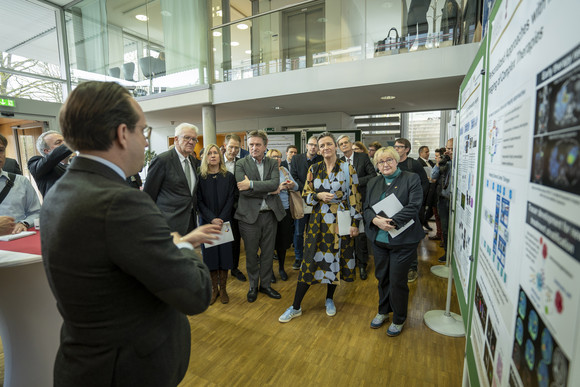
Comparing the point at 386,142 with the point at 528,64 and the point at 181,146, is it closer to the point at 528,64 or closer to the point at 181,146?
the point at 181,146

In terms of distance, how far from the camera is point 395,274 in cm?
230

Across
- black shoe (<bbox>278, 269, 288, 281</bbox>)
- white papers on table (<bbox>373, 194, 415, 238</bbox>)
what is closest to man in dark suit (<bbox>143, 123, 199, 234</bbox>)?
black shoe (<bbox>278, 269, 288, 281</bbox>)

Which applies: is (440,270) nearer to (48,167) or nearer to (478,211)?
(478,211)

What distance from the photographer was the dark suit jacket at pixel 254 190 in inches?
115

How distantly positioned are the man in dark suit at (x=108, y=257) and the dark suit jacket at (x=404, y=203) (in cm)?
177

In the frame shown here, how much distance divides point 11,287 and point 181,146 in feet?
4.83

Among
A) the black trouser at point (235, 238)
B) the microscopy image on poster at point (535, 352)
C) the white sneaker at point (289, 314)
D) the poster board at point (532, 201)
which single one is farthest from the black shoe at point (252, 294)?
the microscopy image on poster at point (535, 352)

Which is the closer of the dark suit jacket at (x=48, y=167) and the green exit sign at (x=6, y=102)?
the dark suit jacket at (x=48, y=167)

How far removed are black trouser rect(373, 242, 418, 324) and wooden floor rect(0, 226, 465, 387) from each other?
237mm

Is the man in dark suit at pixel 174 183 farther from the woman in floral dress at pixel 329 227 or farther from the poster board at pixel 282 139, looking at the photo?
the poster board at pixel 282 139

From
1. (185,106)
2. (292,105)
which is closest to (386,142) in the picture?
(292,105)

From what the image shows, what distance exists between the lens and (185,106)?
7.09m

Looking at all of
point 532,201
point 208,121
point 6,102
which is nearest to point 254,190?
point 532,201

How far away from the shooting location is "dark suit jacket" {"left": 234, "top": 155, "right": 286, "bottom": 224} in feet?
9.59
